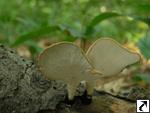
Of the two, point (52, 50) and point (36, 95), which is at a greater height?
point (52, 50)

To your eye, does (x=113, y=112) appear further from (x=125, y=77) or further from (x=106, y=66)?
(x=125, y=77)

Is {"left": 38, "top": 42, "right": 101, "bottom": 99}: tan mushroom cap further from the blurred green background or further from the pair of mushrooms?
the blurred green background

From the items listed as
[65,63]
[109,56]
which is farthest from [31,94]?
[109,56]

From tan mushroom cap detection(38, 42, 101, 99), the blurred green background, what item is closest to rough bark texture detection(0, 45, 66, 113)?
tan mushroom cap detection(38, 42, 101, 99)


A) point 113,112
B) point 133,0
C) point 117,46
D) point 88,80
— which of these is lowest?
point 113,112

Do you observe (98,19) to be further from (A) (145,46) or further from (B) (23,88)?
(B) (23,88)

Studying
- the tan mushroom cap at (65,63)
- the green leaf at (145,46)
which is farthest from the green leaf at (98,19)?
the tan mushroom cap at (65,63)

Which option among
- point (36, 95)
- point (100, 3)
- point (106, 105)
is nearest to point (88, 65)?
point (36, 95)
